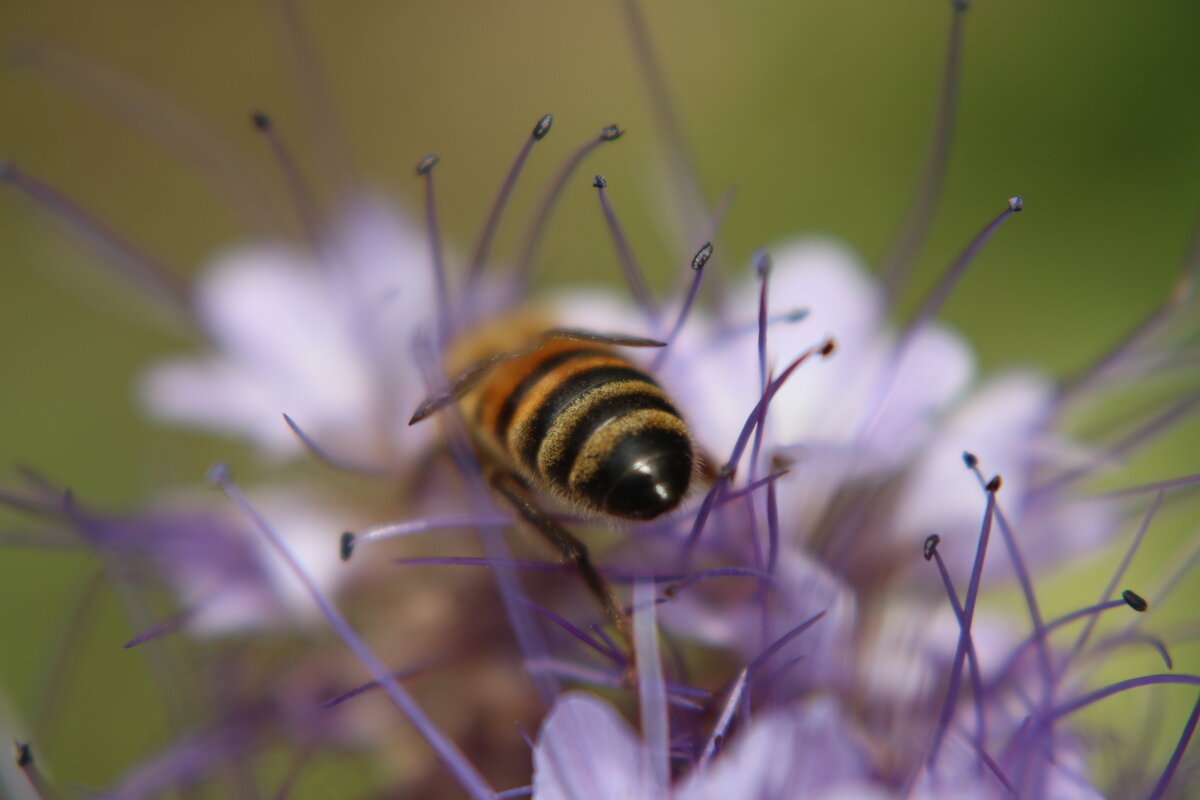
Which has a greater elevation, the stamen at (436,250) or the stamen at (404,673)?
the stamen at (436,250)

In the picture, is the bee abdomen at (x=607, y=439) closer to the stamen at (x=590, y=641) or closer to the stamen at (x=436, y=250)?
the stamen at (x=590, y=641)

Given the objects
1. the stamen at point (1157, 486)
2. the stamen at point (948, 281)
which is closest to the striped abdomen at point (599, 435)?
the stamen at point (948, 281)

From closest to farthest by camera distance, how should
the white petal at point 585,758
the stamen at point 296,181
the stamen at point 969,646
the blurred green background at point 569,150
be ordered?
the white petal at point 585,758
the stamen at point 969,646
the stamen at point 296,181
the blurred green background at point 569,150

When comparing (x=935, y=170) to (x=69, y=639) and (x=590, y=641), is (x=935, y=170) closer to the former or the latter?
(x=590, y=641)

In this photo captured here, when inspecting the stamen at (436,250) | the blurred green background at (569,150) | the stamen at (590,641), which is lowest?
the stamen at (590,641)

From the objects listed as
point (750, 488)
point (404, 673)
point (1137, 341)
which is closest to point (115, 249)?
point (404, 673)

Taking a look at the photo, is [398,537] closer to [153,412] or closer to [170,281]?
[153,412]

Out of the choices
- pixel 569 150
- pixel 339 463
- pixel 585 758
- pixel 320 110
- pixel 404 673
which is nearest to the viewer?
pixel 585 758

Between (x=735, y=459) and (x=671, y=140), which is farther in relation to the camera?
(x=671, y=140)
